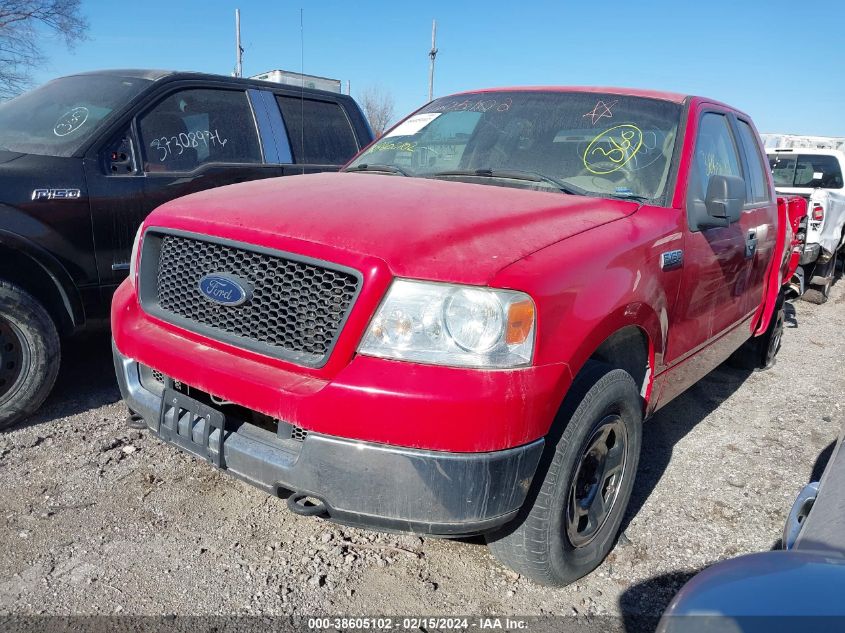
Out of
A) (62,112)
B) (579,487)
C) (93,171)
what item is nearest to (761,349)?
(579,487)

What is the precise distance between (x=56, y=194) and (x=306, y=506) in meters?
2.49

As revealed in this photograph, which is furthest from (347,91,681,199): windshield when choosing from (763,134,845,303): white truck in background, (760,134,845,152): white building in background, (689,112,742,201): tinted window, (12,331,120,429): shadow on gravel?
(760,134,845,152): white building in background

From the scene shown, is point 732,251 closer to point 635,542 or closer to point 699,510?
point 699,510

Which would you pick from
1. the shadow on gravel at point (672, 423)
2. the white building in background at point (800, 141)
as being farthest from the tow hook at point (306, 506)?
the white building in background at point (800, 141)

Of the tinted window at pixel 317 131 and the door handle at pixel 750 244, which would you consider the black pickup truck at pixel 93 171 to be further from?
the door handle at pixel 750 244

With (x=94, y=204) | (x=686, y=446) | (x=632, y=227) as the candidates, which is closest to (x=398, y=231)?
(x=632, y=227)

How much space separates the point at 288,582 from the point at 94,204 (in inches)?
96.4

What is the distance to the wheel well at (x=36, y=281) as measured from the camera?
3.37m

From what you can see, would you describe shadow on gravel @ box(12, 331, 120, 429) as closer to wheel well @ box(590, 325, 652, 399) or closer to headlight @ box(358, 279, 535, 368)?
headlight @ box(358, 279, 535, 368)

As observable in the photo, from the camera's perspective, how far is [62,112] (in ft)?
13.0

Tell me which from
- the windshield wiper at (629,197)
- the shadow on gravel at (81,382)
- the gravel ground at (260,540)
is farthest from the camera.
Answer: the shadow on gravel at (81,382)

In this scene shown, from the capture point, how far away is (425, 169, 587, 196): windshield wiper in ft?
9.39

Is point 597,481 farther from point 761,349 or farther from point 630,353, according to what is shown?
point 761,349

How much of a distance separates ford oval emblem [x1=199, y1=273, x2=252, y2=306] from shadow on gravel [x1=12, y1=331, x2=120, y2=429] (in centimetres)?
187
